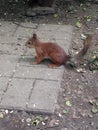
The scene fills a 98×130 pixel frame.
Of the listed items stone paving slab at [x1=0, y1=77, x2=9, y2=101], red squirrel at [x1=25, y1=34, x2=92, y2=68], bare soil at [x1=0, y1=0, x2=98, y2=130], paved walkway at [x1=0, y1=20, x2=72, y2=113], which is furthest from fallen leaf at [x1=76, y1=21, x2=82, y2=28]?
stone paving slab at [x1=0, y1=77, x2=9, y2=101]

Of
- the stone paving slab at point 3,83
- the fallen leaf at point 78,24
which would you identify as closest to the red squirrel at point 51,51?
the stone paving slab at point 3,83

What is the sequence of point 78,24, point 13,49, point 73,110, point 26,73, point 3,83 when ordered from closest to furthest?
point 73,110 < point 3,83 < point 26,73 < point 13,49 < point 78,24

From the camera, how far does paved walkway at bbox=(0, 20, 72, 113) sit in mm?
4656

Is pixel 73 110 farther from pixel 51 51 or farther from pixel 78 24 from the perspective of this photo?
pixel 78 24

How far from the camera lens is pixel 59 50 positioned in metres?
5.45

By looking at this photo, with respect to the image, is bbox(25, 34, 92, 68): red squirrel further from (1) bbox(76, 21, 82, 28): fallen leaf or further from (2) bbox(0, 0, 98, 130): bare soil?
(1) bbox(76, 21, 82, 28): fallen leaf

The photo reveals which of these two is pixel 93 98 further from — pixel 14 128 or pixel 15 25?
pixel 15 25

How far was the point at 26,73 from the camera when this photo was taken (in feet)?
17.5

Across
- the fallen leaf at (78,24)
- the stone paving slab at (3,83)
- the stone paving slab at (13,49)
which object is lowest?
the fallen leaf at (78,24)

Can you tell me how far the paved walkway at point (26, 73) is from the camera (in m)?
4.66

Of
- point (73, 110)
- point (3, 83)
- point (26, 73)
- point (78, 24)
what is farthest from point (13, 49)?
point (73, 110)

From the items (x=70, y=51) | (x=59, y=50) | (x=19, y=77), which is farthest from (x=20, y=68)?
(x=70, y=51)

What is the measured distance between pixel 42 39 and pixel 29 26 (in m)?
0.73

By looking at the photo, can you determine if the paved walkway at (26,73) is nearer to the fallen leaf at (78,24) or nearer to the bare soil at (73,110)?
the bare soil at (73,110)
